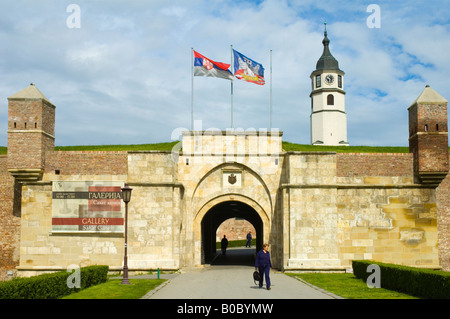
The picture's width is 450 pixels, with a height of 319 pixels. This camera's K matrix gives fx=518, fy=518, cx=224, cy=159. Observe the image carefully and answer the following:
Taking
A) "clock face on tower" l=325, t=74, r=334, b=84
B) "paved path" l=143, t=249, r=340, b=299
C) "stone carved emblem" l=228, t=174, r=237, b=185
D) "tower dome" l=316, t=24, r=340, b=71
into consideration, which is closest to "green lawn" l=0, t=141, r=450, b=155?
"stone carved emblem" l=228, t=174, r=237, b=185

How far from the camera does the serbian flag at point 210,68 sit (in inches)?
1043

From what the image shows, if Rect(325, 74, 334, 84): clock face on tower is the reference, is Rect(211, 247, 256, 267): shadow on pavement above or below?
below

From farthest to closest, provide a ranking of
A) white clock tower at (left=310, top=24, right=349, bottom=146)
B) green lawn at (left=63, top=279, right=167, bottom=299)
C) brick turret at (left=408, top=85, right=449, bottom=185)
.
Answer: white clock tower at (left=310, top=24, right=349, bottom=146) < brick turret at (left=408, top=85, right=449, bottom=185) < green lawn at (left=63, top=279, right=167, bottom=299)

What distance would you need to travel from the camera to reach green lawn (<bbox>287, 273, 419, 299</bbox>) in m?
15.5

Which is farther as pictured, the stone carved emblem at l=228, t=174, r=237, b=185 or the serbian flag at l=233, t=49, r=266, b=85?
the serbian flag at l=233, t=49, r=266, b=85

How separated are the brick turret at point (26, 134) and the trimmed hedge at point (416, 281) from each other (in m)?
15.2

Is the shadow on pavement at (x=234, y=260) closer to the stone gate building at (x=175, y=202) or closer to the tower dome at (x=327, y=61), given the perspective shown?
the stone gate building at (x=175, y=202)

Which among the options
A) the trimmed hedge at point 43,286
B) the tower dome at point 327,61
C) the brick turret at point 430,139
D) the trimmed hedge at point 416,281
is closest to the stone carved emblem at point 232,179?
the trimmed hedge at point 416,281

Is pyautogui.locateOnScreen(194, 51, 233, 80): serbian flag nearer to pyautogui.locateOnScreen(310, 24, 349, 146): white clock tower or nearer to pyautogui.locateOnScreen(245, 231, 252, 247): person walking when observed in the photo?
pyautogui.locateOnScreen(245, 231, 252, 247): person walking

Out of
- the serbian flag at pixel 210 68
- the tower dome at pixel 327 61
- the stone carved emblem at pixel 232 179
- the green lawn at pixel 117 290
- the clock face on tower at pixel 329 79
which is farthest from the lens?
the tower dome at pixel 327 61

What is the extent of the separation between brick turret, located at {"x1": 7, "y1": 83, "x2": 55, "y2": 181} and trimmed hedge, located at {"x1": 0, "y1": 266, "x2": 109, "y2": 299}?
7.77 metres

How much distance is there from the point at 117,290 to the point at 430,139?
616 inches

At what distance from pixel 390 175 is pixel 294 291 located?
10.3 metres
